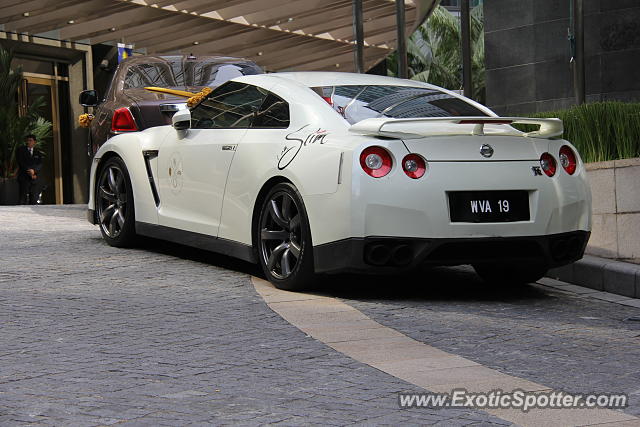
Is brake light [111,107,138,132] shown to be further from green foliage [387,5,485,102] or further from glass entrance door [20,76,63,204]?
green foliage [387,5,485,102]

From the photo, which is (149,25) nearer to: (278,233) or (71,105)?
(71,105)

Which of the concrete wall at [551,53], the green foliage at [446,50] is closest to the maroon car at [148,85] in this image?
the concrete wall at [551,53]

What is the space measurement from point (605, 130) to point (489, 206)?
244 cm

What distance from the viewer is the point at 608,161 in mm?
8539

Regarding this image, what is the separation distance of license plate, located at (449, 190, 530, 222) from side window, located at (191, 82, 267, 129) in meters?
1.87

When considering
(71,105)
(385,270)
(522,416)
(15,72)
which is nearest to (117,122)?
(385,270)

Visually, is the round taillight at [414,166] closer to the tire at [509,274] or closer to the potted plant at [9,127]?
the tire at [509,274]

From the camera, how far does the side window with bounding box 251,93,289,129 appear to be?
306 inches

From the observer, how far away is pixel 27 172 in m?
23.8

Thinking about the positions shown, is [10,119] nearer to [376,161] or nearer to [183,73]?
[183,73]

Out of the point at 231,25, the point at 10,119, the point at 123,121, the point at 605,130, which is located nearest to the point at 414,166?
the point at 605,130

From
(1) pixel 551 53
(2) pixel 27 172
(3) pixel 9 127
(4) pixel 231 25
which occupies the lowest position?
(2) pixel 27 172

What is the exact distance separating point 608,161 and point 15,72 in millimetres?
19361

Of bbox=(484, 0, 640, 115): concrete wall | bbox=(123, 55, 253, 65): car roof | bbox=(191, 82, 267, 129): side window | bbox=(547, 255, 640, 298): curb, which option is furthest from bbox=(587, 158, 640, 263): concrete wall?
bbox=(484, 0, 640, 115): concrete wall
